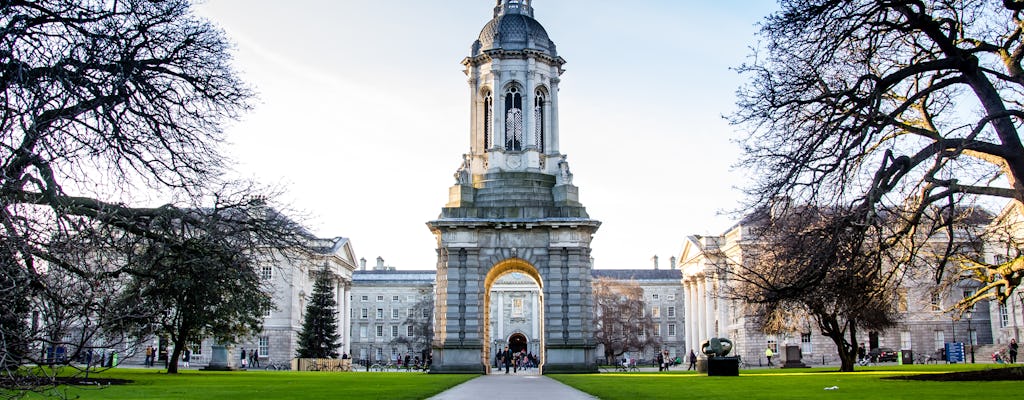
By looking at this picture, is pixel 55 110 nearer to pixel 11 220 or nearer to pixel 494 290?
pixel 11 220

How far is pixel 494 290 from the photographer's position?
109 m

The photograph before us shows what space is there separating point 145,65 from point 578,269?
27407 mm

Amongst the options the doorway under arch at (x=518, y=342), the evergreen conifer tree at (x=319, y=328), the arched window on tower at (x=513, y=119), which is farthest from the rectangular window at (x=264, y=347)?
the arched window on tower at (x=513, y=119)

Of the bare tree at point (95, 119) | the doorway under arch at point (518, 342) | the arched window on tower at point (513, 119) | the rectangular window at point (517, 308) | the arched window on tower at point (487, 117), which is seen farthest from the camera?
the rectangular window at point (517, 308)

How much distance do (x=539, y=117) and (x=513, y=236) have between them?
22.9 ft

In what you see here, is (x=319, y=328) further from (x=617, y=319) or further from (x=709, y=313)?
(x=617, y=319)

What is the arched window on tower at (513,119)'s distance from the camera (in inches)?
1821

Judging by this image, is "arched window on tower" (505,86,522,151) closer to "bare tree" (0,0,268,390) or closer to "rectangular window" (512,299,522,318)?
"bare tree" (0,0,268,390)

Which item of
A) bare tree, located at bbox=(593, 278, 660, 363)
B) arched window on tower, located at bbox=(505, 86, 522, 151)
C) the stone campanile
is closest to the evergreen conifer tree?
the stone campanile

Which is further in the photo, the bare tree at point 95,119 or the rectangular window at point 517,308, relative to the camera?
the rectangular window at point 517,308

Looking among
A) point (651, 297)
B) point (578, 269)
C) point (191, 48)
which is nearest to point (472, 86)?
point (578, 269)

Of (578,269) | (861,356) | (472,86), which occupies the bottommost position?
(861,356)

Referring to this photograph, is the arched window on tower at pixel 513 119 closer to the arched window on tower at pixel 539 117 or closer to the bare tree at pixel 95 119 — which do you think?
the arched window on tower at pixel 539 117

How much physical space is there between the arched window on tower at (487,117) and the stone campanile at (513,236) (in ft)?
1.01
